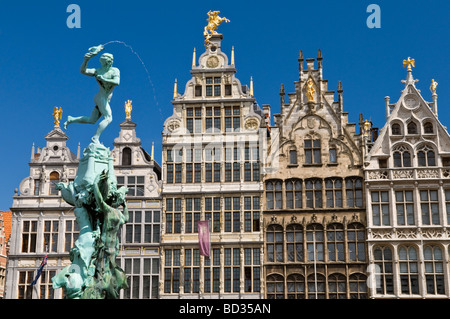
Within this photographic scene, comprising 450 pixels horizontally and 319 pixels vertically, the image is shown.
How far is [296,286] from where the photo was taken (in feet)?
132

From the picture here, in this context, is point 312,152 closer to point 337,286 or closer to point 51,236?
point 337,286

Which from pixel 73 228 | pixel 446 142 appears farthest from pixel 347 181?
pixel 73 228

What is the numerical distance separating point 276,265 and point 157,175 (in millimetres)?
9919

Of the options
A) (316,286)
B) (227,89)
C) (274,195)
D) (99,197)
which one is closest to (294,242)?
(316,286)

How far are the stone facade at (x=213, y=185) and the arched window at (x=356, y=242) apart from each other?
489 cm

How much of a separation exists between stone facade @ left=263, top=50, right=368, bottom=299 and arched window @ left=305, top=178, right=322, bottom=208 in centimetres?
6

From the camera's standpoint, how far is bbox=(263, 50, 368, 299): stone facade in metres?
40.0

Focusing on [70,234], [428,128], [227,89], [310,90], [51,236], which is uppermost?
[227,89]

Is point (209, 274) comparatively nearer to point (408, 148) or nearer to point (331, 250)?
point (331, 250)

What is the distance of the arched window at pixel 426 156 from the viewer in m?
40.7

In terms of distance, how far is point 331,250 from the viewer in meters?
40.3

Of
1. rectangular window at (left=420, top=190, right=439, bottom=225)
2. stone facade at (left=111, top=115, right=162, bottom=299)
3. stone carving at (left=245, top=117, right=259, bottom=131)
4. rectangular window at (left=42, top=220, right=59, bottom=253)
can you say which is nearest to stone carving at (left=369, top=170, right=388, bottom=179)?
rectangular window at (left=420, top=190, right=439, bottom=225)

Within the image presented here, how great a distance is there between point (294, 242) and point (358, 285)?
4160mm
